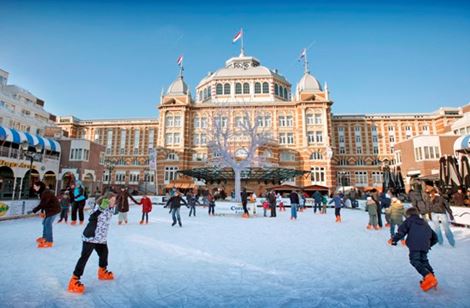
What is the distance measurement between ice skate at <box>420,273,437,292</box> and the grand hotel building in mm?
34019

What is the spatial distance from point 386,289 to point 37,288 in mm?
5818

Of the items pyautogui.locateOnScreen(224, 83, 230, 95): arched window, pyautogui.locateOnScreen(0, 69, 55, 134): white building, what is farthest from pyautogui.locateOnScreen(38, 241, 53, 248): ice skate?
pyautogui.locateOnScreen(224, 83, 230, 95): arched window

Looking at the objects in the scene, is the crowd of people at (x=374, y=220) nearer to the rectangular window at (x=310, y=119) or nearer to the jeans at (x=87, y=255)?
the jeans at (x=87, y=255)

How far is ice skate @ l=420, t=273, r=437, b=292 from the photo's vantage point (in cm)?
390

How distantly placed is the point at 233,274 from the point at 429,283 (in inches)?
130

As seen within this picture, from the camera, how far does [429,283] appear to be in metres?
3.91

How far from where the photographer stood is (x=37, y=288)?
3.93 metres

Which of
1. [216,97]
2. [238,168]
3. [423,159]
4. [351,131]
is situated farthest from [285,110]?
[238,168]

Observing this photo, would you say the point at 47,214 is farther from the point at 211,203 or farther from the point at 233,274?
the point at 211,203

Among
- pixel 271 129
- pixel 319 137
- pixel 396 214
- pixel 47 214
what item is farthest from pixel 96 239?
pixel 319 137

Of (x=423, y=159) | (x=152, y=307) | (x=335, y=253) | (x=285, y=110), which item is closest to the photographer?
(x=152, y=307)

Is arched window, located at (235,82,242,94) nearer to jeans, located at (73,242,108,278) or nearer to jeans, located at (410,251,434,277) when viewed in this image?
jeans, located at (73,242,108,278)

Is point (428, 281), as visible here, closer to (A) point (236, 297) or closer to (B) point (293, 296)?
(B) point (293, 296)

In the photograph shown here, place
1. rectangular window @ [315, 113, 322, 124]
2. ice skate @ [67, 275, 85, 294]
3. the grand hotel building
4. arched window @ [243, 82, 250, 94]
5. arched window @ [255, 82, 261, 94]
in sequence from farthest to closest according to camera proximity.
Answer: arched window @ [243, 82, 250, 94], arched window @ [255, 82, 261, 94], rectangular window @ [315, 113, 322, 124], the grand hotel building, ice skate @ [67, 275, 85, 294]
